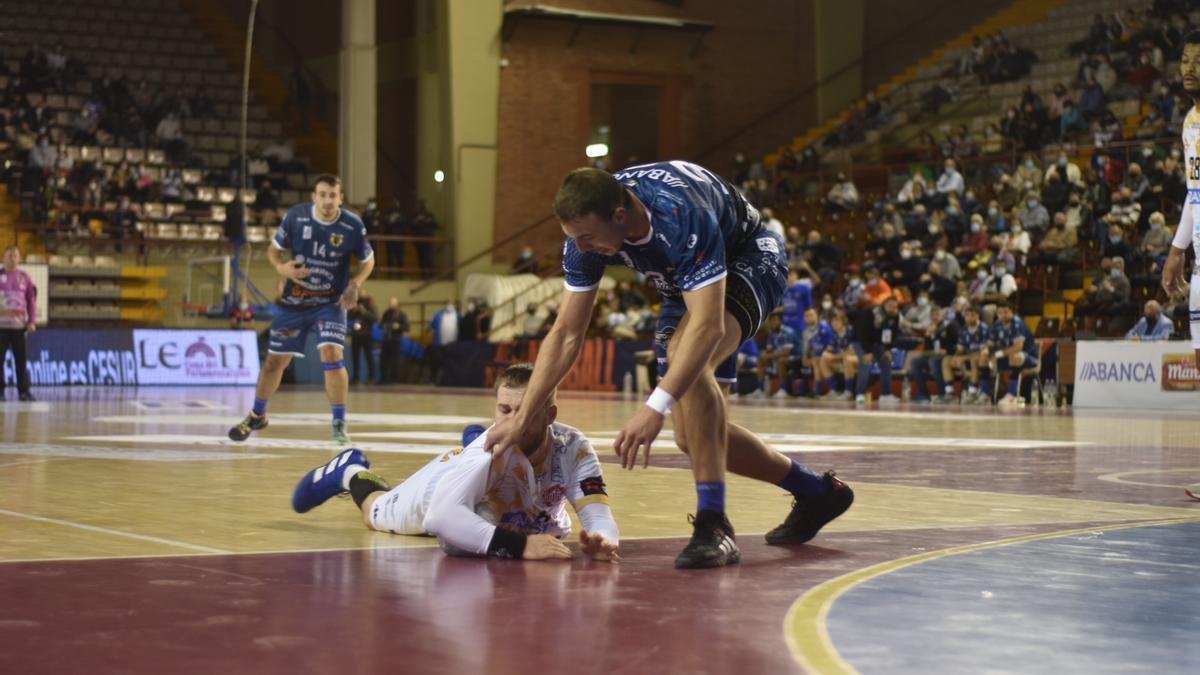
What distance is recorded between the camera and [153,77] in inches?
1533

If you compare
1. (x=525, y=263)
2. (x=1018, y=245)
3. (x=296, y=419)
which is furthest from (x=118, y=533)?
(x=525, y=263)

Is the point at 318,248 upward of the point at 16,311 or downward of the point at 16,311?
upward

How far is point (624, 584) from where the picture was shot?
4773 millimetres

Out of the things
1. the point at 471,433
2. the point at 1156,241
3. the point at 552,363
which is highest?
the point at 1156,241

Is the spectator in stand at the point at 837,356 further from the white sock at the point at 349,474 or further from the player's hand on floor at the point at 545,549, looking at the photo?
the player's hand on floor at the point at 545,549

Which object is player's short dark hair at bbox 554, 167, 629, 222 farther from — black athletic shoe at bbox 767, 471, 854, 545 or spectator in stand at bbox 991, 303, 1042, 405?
spectator in stand at bbox 991, 303, 1042, 405

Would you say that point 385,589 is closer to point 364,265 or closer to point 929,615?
point 929,615

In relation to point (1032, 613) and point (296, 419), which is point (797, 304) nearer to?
point (296, 419)

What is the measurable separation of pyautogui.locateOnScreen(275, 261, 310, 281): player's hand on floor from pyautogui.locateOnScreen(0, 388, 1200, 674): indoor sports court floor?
249 cm

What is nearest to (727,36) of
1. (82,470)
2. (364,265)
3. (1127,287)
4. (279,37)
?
(279,37)

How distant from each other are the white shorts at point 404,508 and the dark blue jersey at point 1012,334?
17640mm

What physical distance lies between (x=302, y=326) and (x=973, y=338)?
43.8ft

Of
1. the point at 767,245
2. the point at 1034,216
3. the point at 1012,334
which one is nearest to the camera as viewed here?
the point at 767,245

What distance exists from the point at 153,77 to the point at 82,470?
31.9m
